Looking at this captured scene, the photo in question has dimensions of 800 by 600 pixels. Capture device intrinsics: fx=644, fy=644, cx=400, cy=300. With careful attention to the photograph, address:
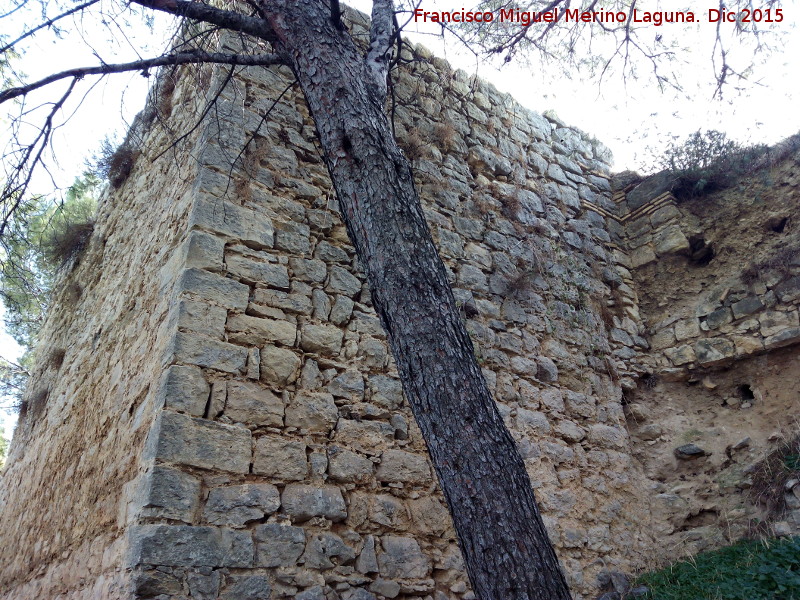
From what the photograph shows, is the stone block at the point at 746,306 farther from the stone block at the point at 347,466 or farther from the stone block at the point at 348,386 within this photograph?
the stone block at the point at 347,466

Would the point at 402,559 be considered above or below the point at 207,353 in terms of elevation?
below

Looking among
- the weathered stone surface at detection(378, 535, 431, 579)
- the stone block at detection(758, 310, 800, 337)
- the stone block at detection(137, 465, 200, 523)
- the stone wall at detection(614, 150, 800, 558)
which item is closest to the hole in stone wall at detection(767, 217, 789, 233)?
the stone wall at detection(614, 150, 800, 558)

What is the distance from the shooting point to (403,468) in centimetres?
357

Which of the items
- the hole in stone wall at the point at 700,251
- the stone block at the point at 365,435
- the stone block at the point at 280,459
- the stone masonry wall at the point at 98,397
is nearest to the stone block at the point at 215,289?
the stone masonry wall at the point at 98,397

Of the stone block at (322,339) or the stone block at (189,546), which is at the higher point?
the stone block at (322,339)

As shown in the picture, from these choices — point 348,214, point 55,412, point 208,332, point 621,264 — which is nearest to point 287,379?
point 208,332

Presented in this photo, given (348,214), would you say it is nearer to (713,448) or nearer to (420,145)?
(420,145)

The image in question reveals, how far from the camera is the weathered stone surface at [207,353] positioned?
10.1 ft

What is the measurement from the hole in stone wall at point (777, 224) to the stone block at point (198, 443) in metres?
4.65

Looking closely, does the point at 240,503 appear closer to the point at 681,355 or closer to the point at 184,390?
the point at 184,390

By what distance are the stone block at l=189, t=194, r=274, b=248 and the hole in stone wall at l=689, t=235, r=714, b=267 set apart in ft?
13.0

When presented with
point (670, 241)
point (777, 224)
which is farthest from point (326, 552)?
point (777, 224)

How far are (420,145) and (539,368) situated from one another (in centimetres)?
190

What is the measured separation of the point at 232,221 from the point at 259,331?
2.15 ft
